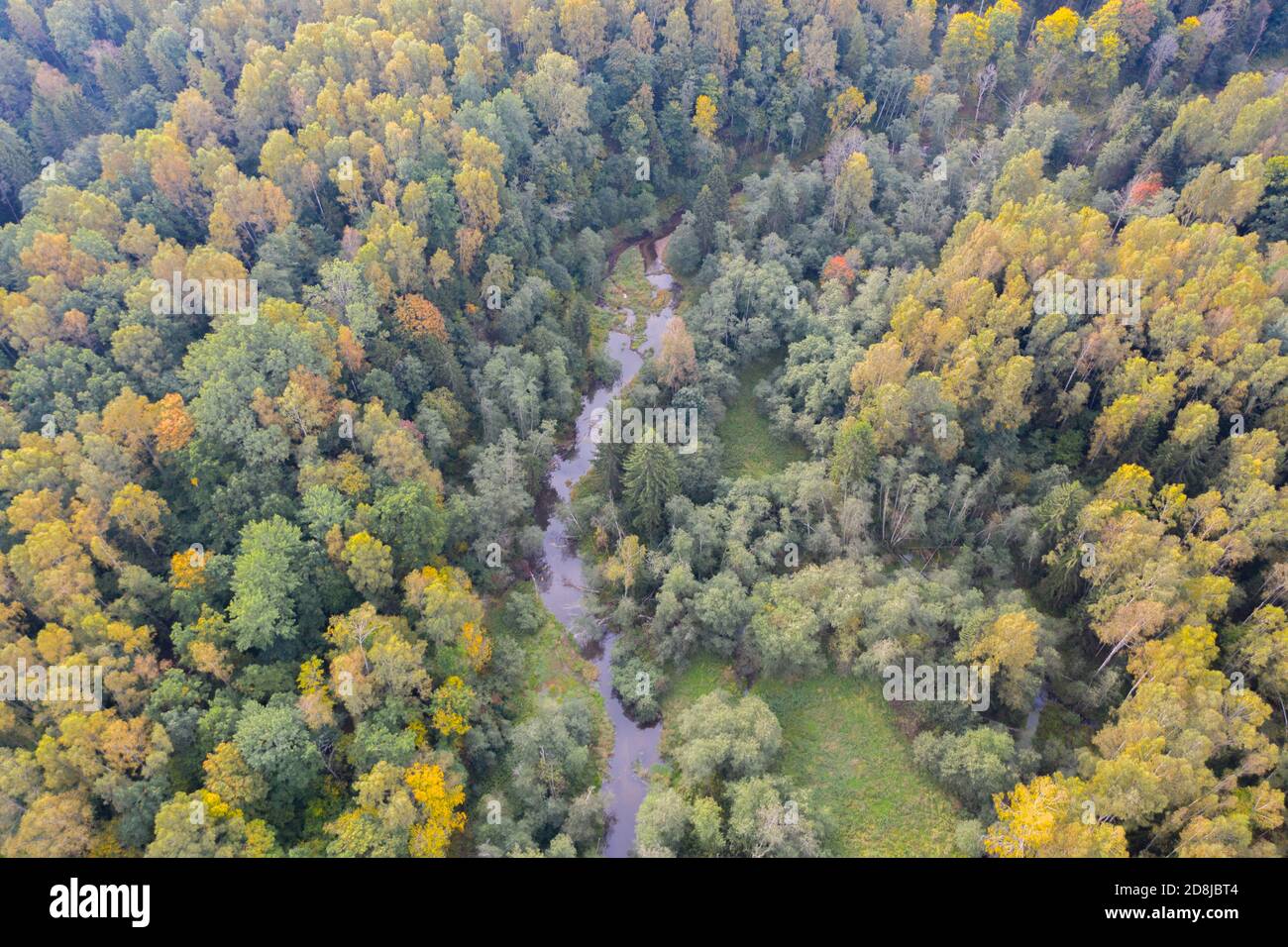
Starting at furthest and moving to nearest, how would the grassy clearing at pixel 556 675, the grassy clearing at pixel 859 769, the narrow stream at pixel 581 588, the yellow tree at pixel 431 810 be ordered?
the grassy clearing at pixel 556 675, the narrow stream at pixel 581 588, the grassy clearing at pixel 859 769, the yellow tree at pixel 431 810

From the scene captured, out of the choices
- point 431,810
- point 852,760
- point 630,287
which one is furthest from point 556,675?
point 630,287

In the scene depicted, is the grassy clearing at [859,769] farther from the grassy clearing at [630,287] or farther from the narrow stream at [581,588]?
the grassy clearing at [630,287]

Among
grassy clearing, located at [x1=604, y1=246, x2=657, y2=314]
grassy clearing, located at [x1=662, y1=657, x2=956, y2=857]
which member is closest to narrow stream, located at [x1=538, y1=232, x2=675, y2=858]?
grassy clearing, located at [x1=604, y1=246, x2=657, y2=314]

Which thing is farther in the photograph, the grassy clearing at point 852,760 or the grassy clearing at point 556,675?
the grassy clearing at point 556,675

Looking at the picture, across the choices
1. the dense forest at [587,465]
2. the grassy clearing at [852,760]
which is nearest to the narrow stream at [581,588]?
the dense forest at [587,465]

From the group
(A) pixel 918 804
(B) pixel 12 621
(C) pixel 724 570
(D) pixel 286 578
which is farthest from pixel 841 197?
(B) pixel 12 621

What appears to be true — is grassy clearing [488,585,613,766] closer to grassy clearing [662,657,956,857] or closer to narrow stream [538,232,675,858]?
narrow stream [538,232,675,858]
